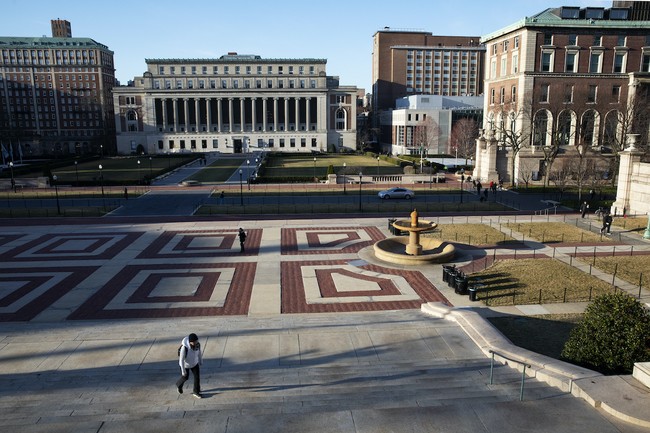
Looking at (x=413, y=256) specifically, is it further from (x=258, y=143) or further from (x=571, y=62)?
(x=258, y=143)

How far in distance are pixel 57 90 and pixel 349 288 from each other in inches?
5893

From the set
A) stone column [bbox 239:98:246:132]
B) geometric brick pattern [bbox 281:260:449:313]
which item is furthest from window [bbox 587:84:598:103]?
stone column [bbox 239:98:246:132]

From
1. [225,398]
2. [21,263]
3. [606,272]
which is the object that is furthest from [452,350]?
[21,263]

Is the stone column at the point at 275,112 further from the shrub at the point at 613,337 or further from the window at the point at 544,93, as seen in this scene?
the shrub at the point at 613,337

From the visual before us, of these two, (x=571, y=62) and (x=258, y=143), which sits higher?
(x=571, y=62)

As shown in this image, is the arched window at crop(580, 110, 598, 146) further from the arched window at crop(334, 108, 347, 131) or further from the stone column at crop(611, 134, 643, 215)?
the arched window at crop(334, 108, 347, 131)

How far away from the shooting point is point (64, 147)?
481 ft

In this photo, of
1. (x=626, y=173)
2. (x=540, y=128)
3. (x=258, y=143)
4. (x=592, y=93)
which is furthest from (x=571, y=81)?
(x=258, y=143)

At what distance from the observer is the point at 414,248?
30.0m

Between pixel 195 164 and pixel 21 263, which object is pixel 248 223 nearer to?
pixel 21 263

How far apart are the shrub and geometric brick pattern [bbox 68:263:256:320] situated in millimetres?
13389

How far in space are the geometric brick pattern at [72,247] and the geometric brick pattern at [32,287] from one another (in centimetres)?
261

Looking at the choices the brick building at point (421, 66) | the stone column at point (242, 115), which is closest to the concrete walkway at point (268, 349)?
the stone column at point (242, 115)

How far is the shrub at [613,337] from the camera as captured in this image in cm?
1330
